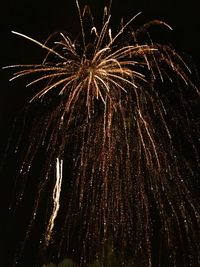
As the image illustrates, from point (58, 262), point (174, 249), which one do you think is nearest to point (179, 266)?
point (174, 249)

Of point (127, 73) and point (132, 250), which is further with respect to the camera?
point (132, 250)

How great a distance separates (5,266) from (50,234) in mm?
1899

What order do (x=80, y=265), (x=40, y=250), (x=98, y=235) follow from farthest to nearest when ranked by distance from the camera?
(x=40, y=250), (x=80, y=265), (x=98, y=235)

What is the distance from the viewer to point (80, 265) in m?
12.7

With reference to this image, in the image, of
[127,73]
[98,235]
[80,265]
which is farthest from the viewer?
[80,265]

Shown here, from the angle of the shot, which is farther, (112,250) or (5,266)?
(5,266)

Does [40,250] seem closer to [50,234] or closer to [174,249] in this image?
[50,234]

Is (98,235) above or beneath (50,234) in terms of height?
beneath

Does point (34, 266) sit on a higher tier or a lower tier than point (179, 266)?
higher

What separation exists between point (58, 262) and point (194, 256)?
Result: 3.28 m

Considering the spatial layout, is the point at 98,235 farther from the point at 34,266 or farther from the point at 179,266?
the point at 34,266

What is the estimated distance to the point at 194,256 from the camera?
11.9 m

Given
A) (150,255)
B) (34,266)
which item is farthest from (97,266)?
(34,266)

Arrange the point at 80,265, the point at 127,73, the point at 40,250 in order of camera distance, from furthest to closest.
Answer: the point at 40,250, the point at 80,265, the point at 127,73
